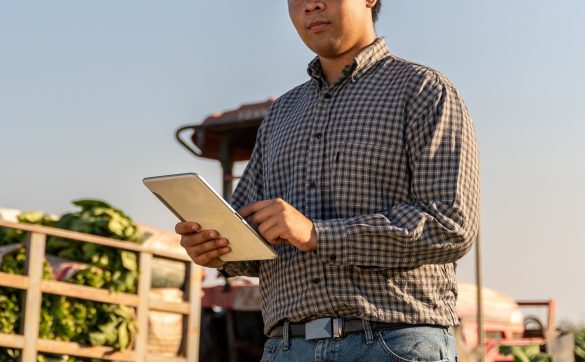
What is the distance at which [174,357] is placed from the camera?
720 centimetres

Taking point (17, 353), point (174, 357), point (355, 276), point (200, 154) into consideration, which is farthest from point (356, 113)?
point (200, 154)

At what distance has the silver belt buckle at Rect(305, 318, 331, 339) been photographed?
97.3 inches

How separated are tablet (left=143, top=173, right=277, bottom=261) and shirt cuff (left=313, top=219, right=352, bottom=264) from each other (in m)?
0.11

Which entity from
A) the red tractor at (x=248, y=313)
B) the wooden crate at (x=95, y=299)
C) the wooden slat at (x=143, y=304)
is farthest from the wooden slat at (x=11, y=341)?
the red tractor at (x=248, y=313)

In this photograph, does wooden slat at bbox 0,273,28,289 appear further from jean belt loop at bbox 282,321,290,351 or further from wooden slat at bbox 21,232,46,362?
jean belt loop at bbox 282,321,290,351

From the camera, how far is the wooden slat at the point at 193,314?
7352mm

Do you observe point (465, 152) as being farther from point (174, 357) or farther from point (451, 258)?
point (174, 357)

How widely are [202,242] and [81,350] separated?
416 centimetres

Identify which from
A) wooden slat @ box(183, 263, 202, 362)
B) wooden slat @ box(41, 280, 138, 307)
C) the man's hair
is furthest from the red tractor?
the man's hair

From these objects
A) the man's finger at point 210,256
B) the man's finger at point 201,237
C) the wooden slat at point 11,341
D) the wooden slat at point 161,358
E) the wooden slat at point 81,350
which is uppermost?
the man's finger at point 201,237

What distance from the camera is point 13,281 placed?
20.3 ft

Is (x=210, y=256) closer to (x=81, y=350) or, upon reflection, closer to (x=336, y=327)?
(x=336, y=327)

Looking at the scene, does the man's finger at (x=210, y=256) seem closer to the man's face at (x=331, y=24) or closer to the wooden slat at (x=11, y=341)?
the man's face at (x=331, y=24)

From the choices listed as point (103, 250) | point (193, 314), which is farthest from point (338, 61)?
point (193, 314)
